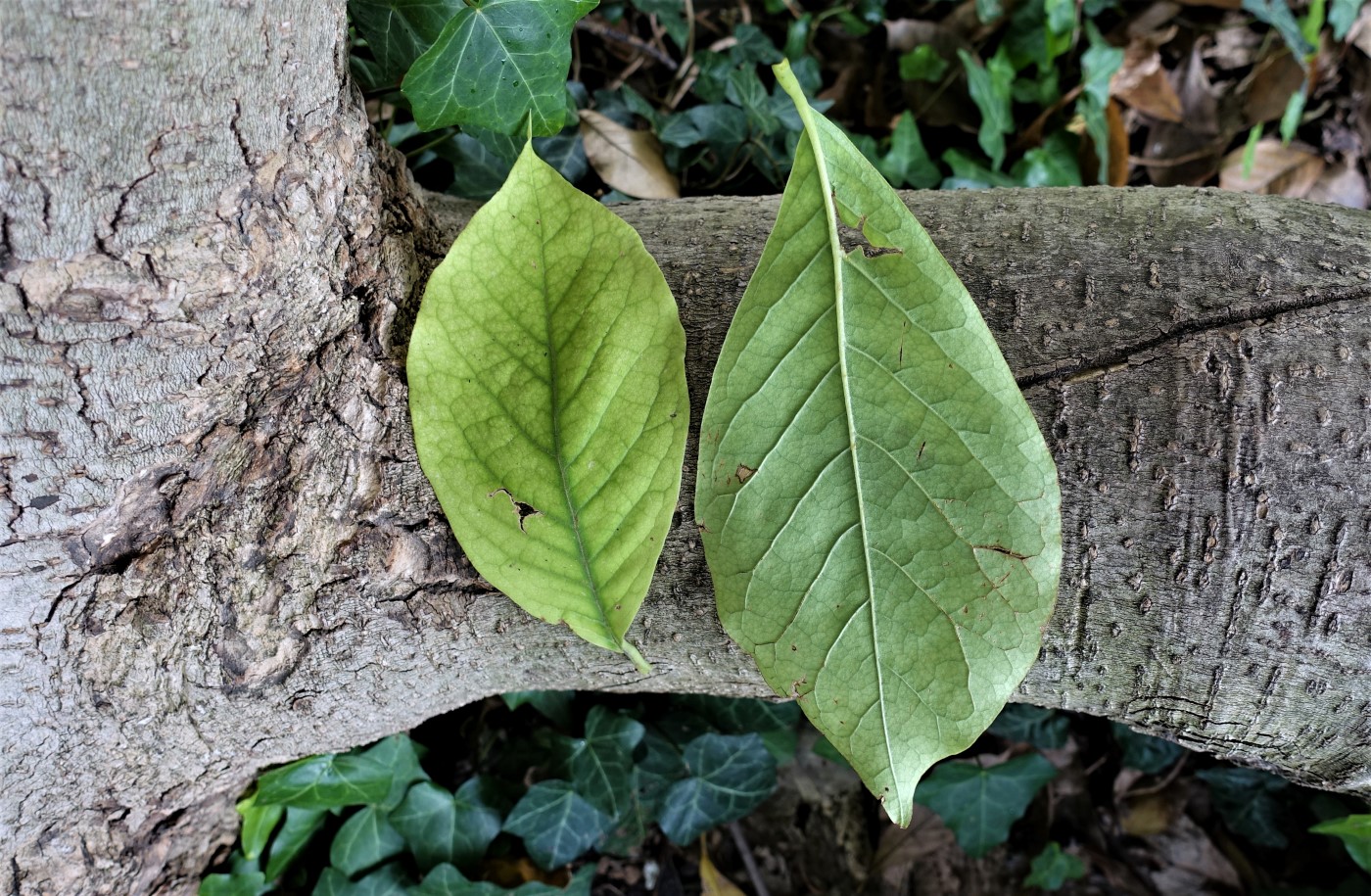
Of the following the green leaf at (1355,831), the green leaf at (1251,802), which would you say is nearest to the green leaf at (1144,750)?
the green leaf at (1251,802)

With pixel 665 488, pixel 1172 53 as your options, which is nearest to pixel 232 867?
pixel 665 488

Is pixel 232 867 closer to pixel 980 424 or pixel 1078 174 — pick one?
pixel 980 424

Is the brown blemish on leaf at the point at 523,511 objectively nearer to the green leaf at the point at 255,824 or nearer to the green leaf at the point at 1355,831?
the green leaf at the point at 255,824

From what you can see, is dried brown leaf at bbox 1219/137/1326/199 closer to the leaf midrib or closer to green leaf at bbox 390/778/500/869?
the leaf midrib

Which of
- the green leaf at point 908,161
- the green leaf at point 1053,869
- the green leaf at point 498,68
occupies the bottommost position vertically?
the green leaf at point 1053,869

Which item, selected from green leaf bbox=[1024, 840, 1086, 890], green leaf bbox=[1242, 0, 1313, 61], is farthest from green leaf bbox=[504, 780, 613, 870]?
green leaf bbox=[1242, 0, 1313, 61]

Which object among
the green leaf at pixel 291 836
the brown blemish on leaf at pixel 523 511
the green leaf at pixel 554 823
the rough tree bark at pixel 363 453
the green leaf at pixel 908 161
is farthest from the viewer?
the green leaf at pixel 908 161
